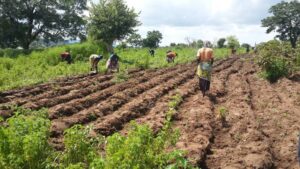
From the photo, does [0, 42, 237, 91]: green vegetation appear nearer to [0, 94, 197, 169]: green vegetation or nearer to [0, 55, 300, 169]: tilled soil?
[0, 55, 300, 169]: tilled soil

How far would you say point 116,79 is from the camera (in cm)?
1691

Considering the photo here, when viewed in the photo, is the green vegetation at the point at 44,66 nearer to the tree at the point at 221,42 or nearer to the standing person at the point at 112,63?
the standing person at the point at 112,63

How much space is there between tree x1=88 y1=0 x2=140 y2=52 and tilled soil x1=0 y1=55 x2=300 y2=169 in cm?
1624

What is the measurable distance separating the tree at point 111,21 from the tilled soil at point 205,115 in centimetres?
1624

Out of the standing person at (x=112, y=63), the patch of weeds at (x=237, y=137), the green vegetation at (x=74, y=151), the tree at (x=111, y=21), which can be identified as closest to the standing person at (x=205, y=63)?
the patch of weeds at (x=237, y=137)

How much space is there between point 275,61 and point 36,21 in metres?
29.9

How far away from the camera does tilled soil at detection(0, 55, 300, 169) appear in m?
7.35

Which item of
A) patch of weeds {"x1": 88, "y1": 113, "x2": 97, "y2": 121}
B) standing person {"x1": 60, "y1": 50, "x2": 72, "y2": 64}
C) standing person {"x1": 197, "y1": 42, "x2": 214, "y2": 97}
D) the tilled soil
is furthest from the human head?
standing person {"x1": 60, "y1": 50, "x2": 72, "y2": 64}

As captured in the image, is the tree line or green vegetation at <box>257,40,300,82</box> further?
the tree line

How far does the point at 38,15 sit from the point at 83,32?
5032mm

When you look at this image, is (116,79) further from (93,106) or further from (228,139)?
(228,139)

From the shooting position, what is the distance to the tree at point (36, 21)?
4025 cm

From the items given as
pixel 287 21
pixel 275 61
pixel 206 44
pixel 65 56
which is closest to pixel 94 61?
pixel 65 56

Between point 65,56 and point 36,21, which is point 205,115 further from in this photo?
point 36,21
